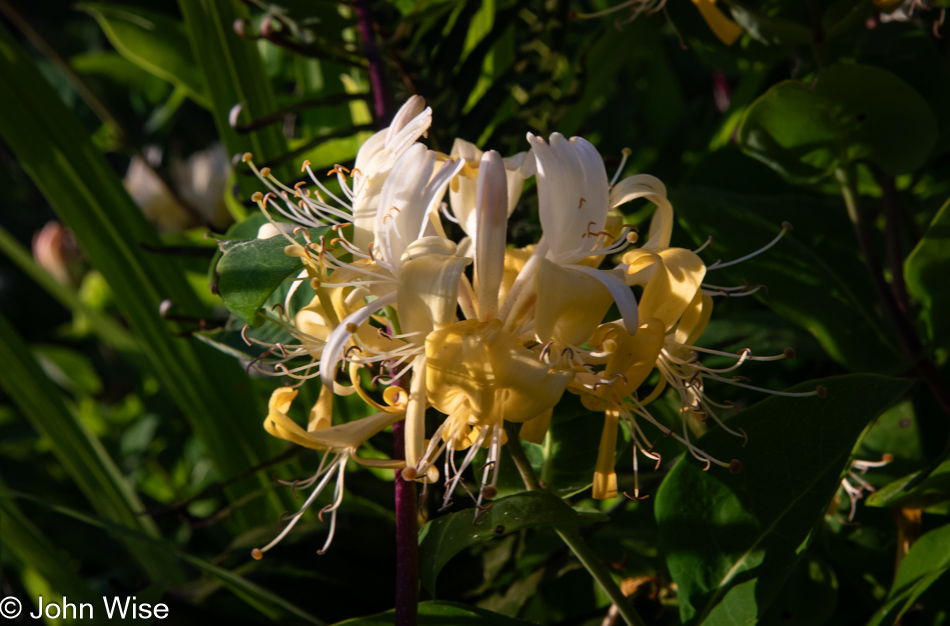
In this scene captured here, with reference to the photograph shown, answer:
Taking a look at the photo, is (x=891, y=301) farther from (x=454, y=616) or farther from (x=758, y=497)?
(x=454, y=616)

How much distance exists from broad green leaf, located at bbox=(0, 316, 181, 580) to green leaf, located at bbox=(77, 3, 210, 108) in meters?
0.29

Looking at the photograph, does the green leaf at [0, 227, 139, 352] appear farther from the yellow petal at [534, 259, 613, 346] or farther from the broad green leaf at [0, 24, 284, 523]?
the yellow petal at [534, 259, 613, 346]

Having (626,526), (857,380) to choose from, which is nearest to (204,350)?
(626,526)

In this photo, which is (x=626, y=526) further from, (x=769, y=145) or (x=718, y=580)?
(x=769, y=145)

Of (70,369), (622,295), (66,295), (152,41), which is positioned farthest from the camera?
(70,369)

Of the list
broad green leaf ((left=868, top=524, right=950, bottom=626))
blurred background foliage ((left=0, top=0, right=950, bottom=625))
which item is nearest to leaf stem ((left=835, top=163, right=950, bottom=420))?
blurred background foliage ((left=0, top=0, right=950, bottom=625))

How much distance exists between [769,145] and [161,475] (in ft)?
2.91

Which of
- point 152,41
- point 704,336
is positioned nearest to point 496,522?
point 704,336

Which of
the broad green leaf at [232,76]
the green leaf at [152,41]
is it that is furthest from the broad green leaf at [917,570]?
the green leaf at [152,41]

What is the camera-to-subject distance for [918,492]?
0.39 meters

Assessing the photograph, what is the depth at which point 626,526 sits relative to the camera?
49 centimetres

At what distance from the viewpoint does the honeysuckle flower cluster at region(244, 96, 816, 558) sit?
30cm

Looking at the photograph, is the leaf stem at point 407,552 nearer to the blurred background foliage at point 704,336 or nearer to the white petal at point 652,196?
the blurred background foliage at point 704,336

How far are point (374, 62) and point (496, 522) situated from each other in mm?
336
